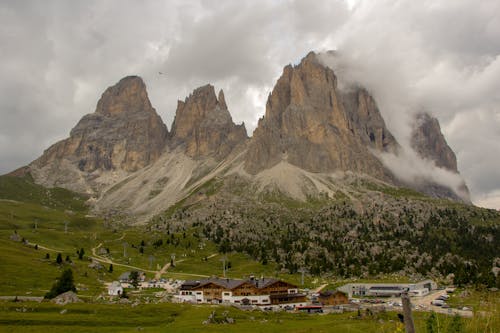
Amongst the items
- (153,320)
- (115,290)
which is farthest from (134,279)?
(153,320)

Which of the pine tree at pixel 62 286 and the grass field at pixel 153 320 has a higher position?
the pine tree at pixel 62 286

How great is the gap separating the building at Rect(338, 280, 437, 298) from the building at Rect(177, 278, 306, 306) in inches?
1075

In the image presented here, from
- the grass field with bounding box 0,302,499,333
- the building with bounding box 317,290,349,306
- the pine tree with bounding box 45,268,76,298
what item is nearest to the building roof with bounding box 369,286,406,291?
the building with bounding box 317,290,349,306

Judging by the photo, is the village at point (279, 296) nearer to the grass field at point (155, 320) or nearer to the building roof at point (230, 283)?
the building roof at point (230, 283)

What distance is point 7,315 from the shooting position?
76.6 m

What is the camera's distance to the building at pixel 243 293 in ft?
420

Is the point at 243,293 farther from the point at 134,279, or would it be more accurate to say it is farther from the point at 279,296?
the point at 134,279

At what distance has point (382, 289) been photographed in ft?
495

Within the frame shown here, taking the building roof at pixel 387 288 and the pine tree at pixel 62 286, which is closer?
the pine tree at pixel 62 286

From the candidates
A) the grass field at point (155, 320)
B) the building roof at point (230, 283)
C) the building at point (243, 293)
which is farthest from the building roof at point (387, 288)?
the grass field at point (155, 320)

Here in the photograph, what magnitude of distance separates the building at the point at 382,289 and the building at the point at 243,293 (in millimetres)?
27313

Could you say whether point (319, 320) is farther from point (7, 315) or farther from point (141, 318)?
point (7, 315)

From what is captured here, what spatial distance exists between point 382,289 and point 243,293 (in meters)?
52.4

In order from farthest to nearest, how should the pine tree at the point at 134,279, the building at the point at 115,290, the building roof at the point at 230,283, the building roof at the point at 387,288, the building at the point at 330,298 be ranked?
1. the pine tree at the point at 134,279
2. the building roof at the point at 387,288
3. the building roof at the point at 230,283
4. the building at the point at 115,290
5. the building at the point at 330,298
